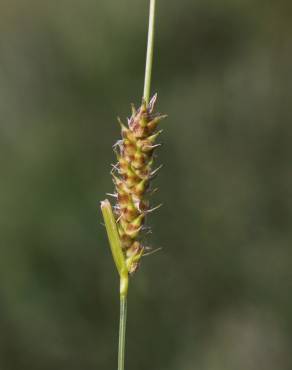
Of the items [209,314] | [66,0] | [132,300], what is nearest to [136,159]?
[132,300]

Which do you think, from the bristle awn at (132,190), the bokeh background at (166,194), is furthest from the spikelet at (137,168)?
the bokeh background at (166,194)

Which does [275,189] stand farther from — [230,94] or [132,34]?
[132,34]

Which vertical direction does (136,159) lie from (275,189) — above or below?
above

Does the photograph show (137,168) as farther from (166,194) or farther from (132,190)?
(166,194)

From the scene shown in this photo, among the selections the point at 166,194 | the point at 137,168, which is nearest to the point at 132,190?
the point at 137,168

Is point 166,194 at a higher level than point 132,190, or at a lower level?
lower
